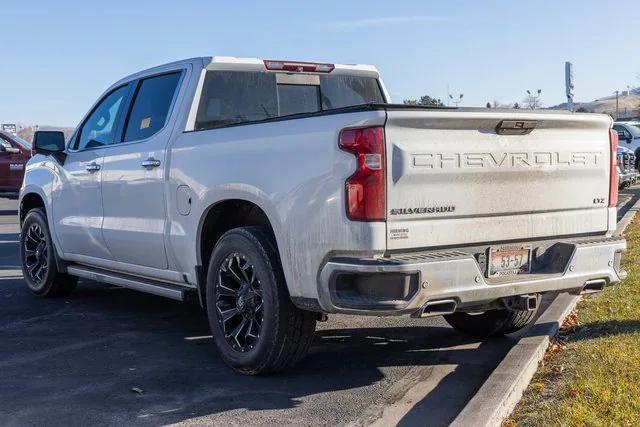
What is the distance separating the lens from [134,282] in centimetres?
659

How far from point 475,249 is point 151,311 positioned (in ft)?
12.7

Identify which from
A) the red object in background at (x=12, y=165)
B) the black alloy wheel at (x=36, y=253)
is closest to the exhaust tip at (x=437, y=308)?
the black alloy wheel at (x=36, y=253)

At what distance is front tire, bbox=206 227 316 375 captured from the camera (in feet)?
16.4

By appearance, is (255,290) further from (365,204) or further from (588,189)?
(588,189)

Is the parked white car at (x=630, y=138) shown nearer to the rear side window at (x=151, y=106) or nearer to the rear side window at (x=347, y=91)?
the rear side window at (x=347, y=91)

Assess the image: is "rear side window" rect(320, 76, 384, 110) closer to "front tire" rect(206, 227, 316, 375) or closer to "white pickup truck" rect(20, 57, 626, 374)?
"white pickup truck" rect(20, 57, 626, 374)

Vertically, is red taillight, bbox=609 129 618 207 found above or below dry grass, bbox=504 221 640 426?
above

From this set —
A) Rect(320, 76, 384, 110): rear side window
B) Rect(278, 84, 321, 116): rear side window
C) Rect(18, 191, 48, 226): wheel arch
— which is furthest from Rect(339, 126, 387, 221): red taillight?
Rect(18, 191, 48, 226): wheel arch

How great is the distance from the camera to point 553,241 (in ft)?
17.0

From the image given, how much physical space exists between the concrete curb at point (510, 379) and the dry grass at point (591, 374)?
6 cm

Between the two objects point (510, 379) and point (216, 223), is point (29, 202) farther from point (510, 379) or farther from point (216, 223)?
point (510, 379)

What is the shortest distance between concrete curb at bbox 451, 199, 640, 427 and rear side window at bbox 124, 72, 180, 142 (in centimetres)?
315

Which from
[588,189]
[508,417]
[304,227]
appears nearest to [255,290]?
[304,227]

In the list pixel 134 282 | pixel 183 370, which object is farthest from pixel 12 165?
pixel 183 370
